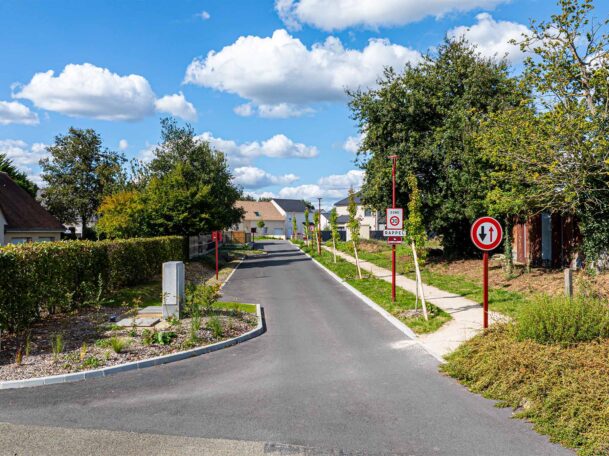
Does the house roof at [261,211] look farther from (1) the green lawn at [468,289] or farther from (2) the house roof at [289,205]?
(1) the green lawn at [468,289]

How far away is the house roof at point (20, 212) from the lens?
106 feet

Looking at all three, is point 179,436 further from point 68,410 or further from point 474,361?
point 474,361

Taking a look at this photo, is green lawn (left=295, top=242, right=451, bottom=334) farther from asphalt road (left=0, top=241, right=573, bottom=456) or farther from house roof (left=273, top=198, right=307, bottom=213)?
house roof (left=273, top=198, right=307, bottom=213)

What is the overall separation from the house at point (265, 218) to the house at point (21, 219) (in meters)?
64.3

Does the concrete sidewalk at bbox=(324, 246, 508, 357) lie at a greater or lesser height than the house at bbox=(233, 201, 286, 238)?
lesser

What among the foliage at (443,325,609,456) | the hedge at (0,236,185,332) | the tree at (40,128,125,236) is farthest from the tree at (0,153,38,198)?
the foliage at (443,325,609,456)

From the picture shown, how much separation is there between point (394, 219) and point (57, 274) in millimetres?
9715

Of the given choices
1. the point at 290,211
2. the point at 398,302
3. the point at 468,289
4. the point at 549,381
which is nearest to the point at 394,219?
the point at 398,302

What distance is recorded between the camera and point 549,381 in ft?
21.5

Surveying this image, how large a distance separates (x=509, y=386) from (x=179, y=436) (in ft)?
14.9

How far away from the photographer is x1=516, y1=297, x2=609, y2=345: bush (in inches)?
303

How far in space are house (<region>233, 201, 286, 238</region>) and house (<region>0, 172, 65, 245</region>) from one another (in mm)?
64342

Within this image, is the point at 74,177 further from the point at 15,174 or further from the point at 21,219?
the point at 21,219

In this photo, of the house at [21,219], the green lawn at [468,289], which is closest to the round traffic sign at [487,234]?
the green lawn at [468,289]
